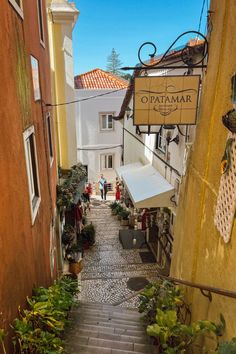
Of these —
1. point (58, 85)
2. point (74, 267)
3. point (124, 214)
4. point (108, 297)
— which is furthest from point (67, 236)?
point (58, 85)

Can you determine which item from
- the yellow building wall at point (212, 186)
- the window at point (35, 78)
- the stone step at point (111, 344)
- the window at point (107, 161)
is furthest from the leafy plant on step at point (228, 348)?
the window at point (107, 161)

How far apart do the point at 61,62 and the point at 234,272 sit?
40.8 ft

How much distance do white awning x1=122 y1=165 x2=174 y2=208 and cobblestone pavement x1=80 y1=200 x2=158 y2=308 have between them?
126 inches

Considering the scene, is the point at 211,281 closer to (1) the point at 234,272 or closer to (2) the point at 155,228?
(1) the point at 234,272

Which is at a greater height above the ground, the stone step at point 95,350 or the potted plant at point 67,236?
the stone step at point 95,350

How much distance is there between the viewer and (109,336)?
512cm

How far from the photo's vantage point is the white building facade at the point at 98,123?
2305 cm

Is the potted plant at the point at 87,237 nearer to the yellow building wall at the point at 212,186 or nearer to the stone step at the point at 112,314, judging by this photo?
the stone step at the point at 112,314

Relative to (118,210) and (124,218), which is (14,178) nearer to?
(124,218)

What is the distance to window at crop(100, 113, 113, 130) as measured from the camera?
23984 millimetres

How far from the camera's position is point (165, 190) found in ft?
34.6

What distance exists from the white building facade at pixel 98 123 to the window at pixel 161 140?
11.2 metres

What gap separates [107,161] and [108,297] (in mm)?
16790

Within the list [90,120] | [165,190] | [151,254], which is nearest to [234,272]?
[165,190]
